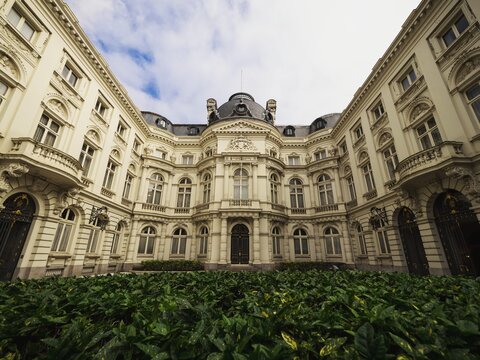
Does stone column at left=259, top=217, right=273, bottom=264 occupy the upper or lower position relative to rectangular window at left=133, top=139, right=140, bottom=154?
lower

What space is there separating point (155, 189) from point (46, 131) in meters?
10.9

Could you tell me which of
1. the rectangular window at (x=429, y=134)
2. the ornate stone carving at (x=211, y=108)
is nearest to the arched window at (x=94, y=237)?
the ornate stone carving at (x=211, y=108)

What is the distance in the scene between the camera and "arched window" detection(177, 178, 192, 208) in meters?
22.8

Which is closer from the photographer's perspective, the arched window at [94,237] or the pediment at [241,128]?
the arched window at [94,237]

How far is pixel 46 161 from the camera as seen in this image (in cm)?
1070

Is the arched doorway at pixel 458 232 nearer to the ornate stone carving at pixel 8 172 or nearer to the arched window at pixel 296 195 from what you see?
the arched window at pixel 296 195

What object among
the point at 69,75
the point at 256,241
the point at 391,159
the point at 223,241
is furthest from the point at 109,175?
the point at 391,159

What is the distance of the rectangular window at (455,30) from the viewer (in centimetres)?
1084

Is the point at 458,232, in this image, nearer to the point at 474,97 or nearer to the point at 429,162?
the point at 429,162

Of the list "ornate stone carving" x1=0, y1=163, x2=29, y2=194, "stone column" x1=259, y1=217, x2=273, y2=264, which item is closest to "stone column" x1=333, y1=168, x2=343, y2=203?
"stone column" x1=259, y1=217, x2=273, y2=264

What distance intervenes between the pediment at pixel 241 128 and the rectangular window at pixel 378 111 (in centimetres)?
976

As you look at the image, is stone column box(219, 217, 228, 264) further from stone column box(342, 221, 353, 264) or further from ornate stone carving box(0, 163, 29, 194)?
ornate stone carving box(0, 163, 29, 194)

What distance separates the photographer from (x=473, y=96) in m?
10.2

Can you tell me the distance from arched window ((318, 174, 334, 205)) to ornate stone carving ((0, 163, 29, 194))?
22.7 m
